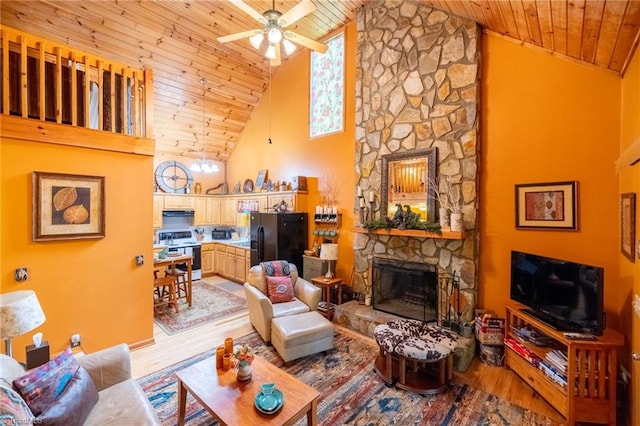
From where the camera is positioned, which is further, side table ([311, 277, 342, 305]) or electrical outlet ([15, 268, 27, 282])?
side table ([311, 277, 342, 305])

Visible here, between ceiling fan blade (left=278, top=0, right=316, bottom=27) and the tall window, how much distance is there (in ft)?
7.86

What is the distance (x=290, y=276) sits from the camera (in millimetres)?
4023

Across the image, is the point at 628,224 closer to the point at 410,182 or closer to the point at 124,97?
the point at 410,182

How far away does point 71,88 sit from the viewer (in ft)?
9.95

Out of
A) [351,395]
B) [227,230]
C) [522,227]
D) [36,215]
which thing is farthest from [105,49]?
[522,227]

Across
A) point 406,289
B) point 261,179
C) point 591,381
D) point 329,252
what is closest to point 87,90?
point 261,179

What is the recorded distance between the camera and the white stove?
612cm

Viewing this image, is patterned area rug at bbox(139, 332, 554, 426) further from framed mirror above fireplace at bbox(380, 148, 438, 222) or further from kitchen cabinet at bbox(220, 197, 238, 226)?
kitchen cabinet at bbox(220, 197, 238, 226)

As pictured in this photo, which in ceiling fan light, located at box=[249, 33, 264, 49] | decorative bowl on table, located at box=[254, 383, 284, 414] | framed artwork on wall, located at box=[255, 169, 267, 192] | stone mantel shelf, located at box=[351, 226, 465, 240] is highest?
ceiling fan light, located at box=[249, 33, 264, 49]

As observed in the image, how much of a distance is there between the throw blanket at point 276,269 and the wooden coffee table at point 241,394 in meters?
1.64

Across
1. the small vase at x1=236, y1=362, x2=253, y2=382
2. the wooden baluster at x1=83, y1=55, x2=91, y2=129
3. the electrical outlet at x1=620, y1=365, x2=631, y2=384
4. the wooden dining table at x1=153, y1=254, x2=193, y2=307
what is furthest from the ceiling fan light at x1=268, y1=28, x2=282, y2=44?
the electrical outlet at x1=620, y1=365, x2=631, y2=384

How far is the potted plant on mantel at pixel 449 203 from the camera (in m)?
3.34

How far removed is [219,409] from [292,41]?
3.27 m

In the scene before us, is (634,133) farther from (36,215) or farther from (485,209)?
(36,215)
